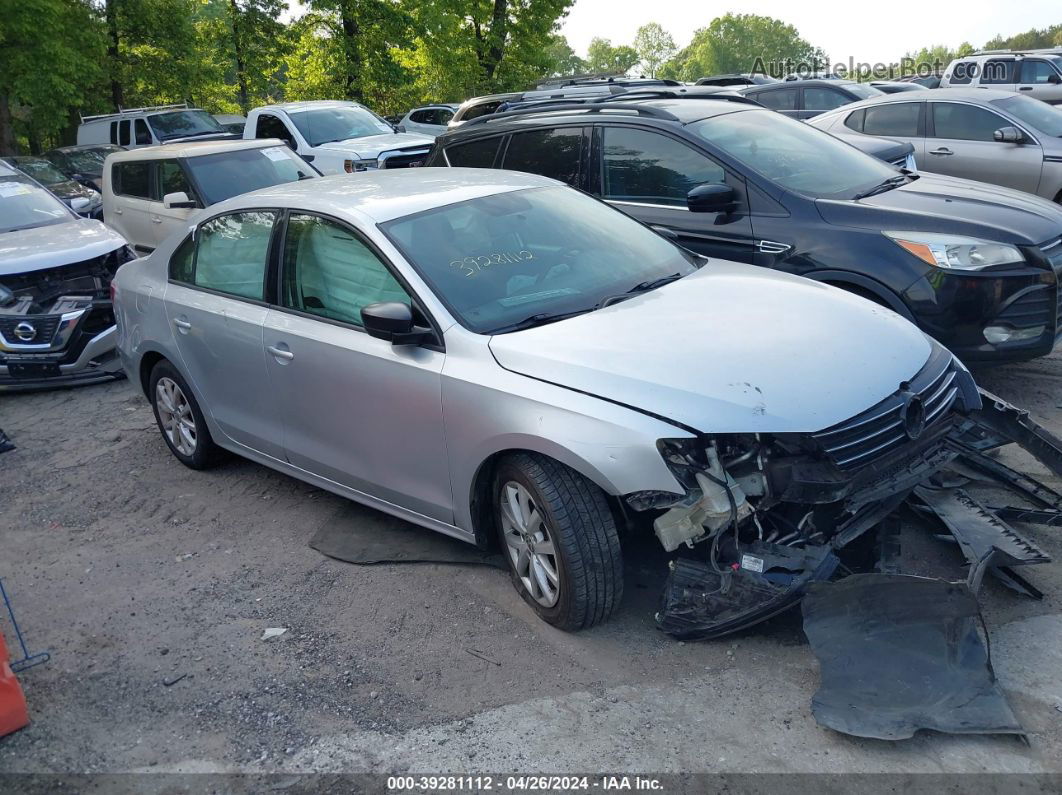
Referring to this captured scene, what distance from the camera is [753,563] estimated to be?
3.55 m

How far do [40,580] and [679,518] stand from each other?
3.31 meters

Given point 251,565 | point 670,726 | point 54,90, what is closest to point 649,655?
point 670,726

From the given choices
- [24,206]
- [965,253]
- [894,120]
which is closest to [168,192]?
[24,206]

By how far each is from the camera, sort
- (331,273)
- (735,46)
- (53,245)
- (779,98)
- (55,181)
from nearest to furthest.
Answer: (331,273) < (53,245) < (55,181) < (779,98) < (735,46)

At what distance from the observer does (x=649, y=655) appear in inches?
148

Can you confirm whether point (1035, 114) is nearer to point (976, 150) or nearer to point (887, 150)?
point (976, 150)

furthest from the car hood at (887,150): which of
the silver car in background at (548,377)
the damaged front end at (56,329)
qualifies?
the damaged front end at (56,329)

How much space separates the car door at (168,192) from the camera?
10305 millimetres

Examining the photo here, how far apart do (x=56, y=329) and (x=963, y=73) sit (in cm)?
1839

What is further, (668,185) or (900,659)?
(668,185)

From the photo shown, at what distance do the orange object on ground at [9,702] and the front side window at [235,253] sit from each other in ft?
7.20

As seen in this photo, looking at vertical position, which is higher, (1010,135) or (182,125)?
(182,125)

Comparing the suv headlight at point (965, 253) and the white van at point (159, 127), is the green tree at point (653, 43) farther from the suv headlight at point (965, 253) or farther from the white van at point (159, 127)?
the suv headlight at point (965, 253)

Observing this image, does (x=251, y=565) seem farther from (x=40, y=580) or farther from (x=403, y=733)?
(x=403, y=733)
